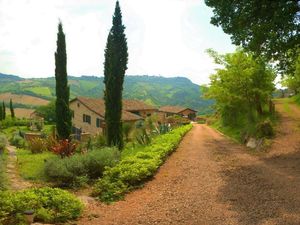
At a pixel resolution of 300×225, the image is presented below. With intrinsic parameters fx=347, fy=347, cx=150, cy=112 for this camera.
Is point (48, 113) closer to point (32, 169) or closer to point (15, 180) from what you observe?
point (32, 169)

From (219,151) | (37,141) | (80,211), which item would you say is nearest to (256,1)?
(219,151)

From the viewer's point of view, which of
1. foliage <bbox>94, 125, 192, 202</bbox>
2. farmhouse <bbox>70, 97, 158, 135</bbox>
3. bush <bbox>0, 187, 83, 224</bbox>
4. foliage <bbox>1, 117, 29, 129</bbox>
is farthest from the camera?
foliage <bbox>1, 117, 29, 129</bbox>

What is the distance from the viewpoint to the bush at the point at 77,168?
13.2 metres

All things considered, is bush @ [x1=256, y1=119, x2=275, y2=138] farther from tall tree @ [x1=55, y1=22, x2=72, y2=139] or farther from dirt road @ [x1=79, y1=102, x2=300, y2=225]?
tall tree @ [x1=55, y1=22, x2=72, y2=139]

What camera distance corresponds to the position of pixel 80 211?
29.5 ft

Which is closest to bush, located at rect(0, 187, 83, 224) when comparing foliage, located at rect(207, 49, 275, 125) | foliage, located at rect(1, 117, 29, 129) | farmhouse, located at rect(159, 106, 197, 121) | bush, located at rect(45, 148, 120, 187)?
bush, located at rect(45, 148, 120, 187)

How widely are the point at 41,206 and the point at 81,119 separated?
142 ft

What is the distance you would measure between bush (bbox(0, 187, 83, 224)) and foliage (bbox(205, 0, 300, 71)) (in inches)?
468

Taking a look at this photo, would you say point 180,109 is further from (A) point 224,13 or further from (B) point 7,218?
(B) point 7,218

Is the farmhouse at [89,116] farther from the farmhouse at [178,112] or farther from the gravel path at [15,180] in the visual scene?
the farmhouse at [178,112]

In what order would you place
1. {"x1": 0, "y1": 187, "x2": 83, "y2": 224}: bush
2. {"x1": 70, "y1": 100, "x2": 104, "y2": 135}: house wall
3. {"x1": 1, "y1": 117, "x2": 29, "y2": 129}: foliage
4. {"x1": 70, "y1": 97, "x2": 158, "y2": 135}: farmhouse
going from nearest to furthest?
{"x1": 0, "y1": 187, "x2": 83, "y2": 224}: bush
{"x1": 70, "y1": 97, "x2": 158, "y2": 135}: farmhouse
{"x1": 70, "y1": 100, "x2": 104, "y2": 135}: house wall
{"x1": 1, "y1": 117, "x2": 29, "y2": 129}: foliage

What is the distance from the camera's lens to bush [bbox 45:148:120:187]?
13164mm

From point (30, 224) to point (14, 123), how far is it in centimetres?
6914

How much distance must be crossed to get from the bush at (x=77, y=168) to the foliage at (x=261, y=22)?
897 centimetres
